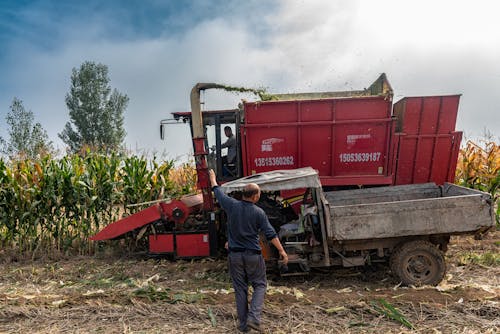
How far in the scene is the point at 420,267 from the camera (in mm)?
5184

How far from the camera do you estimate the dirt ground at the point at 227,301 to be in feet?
13.4

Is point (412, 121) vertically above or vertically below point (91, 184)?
above

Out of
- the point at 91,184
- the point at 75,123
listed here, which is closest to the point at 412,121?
the point at 91,184

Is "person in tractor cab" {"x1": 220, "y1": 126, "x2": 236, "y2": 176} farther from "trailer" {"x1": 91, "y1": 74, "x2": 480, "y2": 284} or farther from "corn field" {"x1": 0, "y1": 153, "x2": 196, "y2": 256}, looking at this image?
"corn field" {"x1": 0, "y1": 153, "x2": 196, "y2": 256}

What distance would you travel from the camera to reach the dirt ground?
4.07m

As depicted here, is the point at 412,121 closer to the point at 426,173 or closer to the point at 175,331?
the point at 426,173

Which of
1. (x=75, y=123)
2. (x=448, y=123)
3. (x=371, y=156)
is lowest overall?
(x=75, y=123)

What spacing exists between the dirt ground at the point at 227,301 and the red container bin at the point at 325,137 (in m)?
1.76

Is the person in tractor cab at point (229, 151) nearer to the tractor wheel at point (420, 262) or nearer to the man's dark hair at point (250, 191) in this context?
the man's dark hair at point (250, 191)

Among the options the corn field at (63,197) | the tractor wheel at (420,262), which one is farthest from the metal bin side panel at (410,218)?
the corn field at (63,197)

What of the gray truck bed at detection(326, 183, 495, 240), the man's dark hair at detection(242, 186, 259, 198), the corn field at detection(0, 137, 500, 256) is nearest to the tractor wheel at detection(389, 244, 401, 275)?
the gray truck bed at detection(326, 183, 495, 240)

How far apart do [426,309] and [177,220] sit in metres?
4.21

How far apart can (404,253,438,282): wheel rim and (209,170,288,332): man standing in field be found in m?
2.23

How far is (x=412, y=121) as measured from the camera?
666 centimetres
